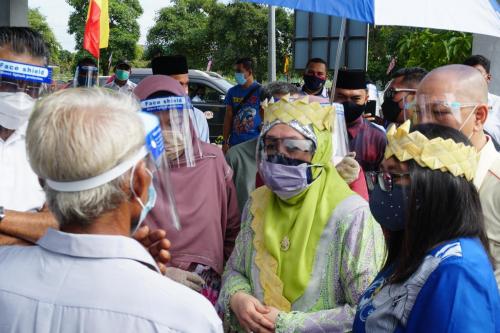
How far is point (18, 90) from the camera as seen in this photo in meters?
2.55

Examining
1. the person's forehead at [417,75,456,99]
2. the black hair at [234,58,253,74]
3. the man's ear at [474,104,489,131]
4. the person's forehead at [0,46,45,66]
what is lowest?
the man's ear at [474,104,489,131]

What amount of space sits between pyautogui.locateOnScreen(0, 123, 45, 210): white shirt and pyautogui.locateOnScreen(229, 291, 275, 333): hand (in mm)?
906

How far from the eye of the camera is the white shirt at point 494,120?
446cm

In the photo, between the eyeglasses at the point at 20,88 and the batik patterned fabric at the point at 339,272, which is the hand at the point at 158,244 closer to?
the batik patterned fabric at the point at 339,272

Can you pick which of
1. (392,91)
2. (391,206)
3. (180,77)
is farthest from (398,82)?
(391,206)

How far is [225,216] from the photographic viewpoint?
317 centimetres

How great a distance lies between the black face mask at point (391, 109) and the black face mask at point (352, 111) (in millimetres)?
378

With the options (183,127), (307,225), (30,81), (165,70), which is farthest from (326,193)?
(165,70)

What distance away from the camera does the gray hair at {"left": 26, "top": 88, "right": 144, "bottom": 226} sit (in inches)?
52.8

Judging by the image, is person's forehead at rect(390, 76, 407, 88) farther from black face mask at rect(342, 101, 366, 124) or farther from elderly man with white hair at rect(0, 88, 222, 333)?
elderly man with white hair at rect(0, 88, 222, 333)

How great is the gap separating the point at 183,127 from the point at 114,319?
192 cm

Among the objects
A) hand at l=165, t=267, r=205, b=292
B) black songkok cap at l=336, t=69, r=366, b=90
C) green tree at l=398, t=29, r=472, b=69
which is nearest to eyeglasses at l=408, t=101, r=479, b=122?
hand at l=165, t=267, r=205, b=292

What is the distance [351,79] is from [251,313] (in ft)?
9.03

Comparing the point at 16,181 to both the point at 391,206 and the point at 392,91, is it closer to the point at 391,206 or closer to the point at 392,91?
the point at 391,206
